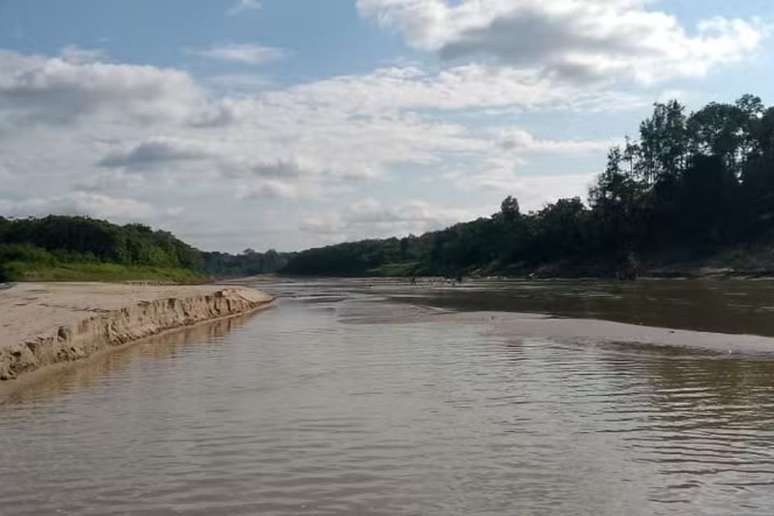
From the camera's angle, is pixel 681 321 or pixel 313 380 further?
pixel 681 321

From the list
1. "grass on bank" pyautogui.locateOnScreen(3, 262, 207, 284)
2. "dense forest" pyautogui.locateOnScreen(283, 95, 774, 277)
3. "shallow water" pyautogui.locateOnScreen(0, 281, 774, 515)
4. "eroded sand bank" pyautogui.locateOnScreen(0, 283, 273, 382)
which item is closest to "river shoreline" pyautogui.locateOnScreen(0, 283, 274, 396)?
A: "eroded sand bank" pyautogui.locateOnScreen(0, 283, 273, 382)

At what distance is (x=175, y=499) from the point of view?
31.7 feet

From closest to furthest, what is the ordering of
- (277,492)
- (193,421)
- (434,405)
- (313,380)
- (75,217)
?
(277,492)
(193,421)
(434,405)
(313,380)
(75,217)

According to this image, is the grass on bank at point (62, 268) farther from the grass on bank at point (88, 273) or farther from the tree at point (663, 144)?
the tree at point (663, 144)

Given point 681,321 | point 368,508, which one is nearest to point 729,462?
point 368,508

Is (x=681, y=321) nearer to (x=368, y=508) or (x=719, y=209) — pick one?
(x=368, y=508)

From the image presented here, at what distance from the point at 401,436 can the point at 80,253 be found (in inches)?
3874

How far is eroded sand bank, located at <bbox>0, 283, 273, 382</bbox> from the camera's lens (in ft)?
67.5

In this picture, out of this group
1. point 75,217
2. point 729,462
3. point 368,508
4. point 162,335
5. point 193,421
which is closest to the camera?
point 368,508

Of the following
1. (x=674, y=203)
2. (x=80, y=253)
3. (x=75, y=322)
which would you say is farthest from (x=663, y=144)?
(x=75, y=322)

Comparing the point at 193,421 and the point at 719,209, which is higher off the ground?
the point at 719,209

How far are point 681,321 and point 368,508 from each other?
93.0 ft

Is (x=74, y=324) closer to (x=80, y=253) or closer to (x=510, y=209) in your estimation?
(x=80, y=253)

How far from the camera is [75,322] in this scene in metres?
25.0
